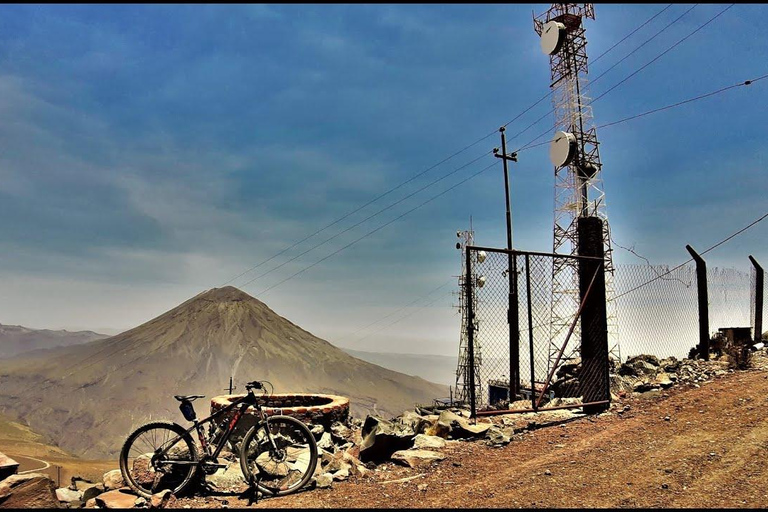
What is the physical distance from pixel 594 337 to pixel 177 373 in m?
125

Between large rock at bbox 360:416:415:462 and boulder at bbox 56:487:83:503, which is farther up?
large rock at bbox 360:416:415:462

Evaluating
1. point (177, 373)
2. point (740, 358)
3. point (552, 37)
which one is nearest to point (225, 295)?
point (177, 373)

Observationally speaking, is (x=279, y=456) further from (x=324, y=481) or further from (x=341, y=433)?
(x=341, y=433)

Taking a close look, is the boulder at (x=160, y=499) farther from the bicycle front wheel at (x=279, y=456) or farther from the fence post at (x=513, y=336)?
the fence post at (x=513, y=336)

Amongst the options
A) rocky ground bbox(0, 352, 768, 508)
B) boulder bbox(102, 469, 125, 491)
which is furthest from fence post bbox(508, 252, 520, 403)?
boulder bbox(102, 469, 125, 491)

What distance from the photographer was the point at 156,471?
5.20 meters

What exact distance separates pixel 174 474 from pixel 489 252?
507cm

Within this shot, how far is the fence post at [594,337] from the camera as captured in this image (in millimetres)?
7676

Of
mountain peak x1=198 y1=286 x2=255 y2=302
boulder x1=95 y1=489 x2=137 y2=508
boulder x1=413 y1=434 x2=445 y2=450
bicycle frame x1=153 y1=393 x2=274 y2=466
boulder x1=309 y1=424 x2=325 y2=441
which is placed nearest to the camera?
boulder x1=95 y1=489 x2=137 y2=508

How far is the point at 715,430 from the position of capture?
596 centimetres

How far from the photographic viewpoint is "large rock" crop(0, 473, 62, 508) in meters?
4.38

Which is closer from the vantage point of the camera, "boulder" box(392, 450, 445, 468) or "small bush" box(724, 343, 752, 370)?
"boulder" box(392, 450, 445, 468)

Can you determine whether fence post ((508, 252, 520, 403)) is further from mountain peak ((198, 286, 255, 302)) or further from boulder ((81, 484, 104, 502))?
mountain peak ((198, 286, 255, 302))

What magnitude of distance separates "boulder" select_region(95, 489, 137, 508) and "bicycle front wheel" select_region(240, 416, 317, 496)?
1.12 meters
